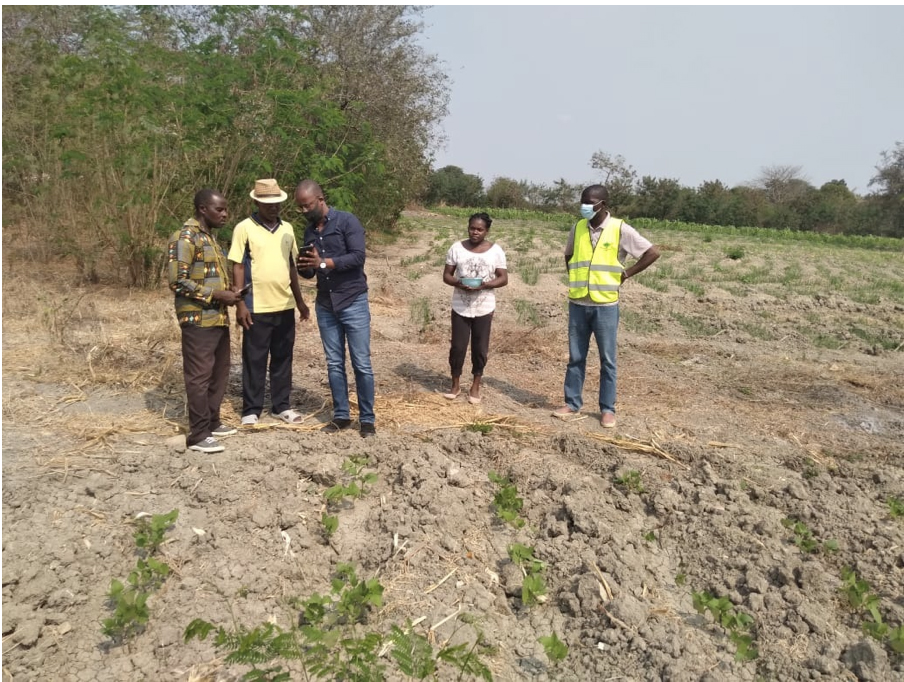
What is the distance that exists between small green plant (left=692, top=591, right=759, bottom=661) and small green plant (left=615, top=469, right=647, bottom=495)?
1012 millimetres

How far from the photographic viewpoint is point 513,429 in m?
4.95

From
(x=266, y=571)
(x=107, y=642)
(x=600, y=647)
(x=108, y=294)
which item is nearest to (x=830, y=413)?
(x=600, y=647)

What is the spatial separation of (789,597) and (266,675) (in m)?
2.45

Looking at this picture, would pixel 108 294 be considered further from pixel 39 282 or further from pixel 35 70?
pixel 35 70

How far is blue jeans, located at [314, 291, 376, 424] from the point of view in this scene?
177 inches

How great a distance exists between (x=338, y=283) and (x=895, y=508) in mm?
3770

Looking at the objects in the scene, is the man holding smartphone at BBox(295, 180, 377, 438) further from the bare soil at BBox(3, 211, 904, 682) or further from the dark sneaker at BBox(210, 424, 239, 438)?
the dark sneaker at BBox(210, 424, 239, 438)

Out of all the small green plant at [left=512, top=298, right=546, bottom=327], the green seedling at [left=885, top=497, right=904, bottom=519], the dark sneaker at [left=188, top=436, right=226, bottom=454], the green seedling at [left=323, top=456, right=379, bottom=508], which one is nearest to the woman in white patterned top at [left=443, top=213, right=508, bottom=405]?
the green seedling at [left=323, top=456, right=379, bottom=508]

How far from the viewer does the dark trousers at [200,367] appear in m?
4.09

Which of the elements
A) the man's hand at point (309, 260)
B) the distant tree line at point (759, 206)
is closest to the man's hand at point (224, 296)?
the man's hand at point (309, 260)

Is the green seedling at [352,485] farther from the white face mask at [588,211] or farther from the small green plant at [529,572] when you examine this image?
the white face mask at [588,211]

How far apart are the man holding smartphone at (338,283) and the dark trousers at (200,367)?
2.30ft

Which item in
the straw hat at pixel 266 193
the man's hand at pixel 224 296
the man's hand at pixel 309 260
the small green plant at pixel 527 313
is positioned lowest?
the small green plant at pixel 527 313

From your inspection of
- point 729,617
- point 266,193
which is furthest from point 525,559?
point 266,193
